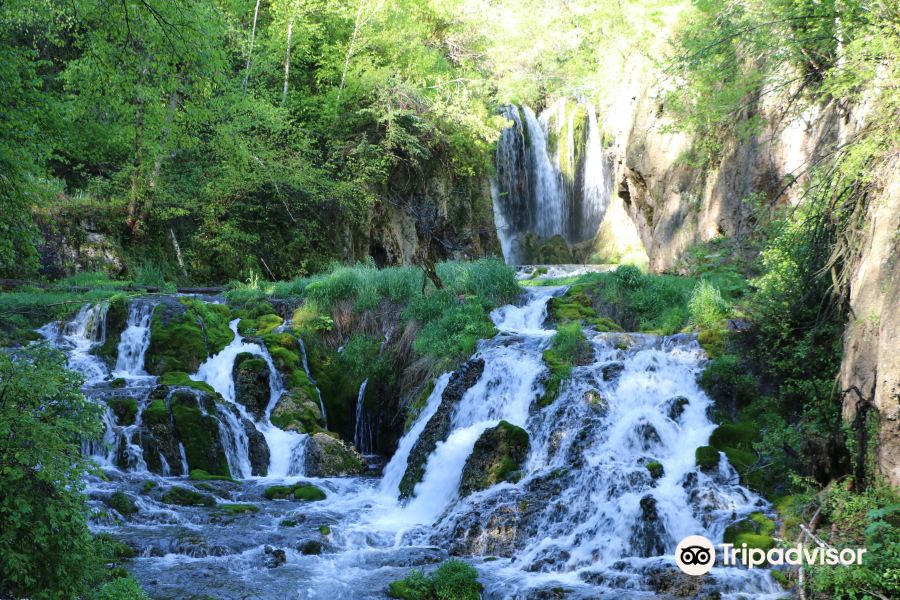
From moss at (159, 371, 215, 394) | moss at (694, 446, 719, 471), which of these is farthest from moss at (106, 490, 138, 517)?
moss at (694, 446, 719, 471)

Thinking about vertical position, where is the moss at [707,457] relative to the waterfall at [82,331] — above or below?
below

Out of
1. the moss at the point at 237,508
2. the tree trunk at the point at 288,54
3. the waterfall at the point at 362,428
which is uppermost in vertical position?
the tree trunk at the point at 288,54

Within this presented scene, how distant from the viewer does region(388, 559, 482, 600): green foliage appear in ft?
20.8

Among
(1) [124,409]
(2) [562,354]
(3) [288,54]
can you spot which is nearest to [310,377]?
(1) [124,409]

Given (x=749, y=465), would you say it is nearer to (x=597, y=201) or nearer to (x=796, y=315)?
(x=796, y=315)

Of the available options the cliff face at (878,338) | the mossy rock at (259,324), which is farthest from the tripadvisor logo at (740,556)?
the mossy rock at (259,324)

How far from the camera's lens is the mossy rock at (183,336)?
1238cm

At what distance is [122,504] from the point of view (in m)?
8.42

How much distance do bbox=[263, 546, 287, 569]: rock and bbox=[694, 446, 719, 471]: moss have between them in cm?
484

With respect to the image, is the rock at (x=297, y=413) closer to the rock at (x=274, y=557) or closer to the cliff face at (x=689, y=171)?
the rock at (x=274, y=557)

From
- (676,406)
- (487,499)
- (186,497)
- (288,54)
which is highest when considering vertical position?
(288,54)

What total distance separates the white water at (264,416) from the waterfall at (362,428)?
4.79 feet

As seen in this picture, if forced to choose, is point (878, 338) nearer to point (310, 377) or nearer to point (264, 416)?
point (264, 416)

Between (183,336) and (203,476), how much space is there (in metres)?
3.43
